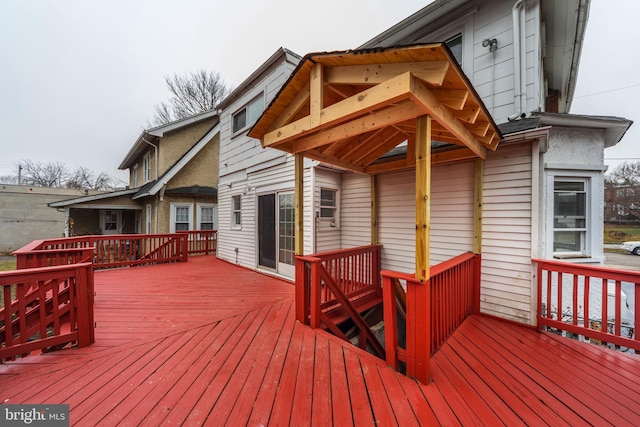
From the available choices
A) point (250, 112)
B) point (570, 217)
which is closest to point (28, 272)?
point (250, 112)

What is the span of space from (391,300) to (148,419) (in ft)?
7.01

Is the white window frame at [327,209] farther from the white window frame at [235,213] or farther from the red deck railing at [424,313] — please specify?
the white window frame at [235,213]

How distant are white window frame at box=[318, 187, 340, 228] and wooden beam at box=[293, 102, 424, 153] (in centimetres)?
198

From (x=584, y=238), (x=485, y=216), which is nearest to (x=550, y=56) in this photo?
(x=584, y=238)

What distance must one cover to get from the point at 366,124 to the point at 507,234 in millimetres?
2667

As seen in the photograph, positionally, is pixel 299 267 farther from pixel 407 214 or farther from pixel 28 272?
pixel 28 272

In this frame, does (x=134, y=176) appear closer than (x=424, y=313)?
No

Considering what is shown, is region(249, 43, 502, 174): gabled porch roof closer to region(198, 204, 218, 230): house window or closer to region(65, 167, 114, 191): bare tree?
region(198, 204, 218, 230): house window

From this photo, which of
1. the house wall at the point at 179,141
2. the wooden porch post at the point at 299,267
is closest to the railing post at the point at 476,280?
the wooden porch post at the point at 299,267

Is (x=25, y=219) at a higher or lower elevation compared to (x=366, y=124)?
lower

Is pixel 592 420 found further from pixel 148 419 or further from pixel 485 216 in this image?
pixel 148 419

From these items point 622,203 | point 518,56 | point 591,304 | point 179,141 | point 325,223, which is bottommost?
point 591,304

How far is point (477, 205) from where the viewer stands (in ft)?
11.6

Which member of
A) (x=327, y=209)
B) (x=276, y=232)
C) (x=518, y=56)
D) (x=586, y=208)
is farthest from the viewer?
(x=276, y=232)
